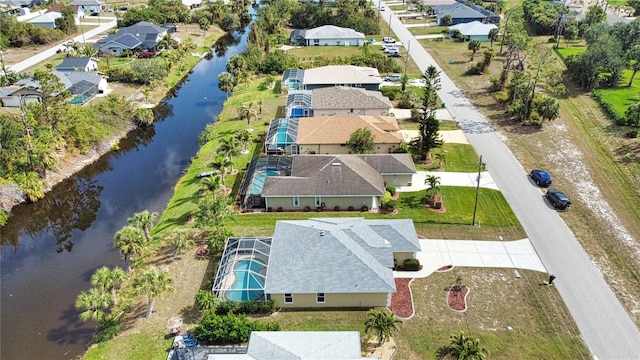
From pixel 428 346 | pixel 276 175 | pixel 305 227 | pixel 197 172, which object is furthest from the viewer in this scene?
pixel 197 172

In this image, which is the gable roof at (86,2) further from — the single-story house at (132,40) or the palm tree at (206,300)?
the palm tree at (206,300)

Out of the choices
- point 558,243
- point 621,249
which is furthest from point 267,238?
point 621,249

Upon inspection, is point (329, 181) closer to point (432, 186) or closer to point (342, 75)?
point (432, 186)

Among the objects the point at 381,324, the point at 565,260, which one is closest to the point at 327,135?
the point at 565,260

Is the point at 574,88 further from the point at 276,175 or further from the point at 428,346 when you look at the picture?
the point at 428,346

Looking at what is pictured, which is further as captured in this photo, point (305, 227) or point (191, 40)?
point (191, 40)

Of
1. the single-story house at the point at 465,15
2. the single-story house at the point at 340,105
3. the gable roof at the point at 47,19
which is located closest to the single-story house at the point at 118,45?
the gable roof at the point at 47,19
